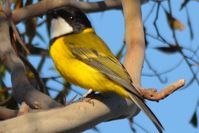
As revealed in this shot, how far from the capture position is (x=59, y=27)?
8.12 ft

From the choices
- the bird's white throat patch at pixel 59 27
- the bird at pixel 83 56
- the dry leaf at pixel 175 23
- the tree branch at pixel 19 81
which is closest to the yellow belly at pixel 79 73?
the bird at pixel 83 56

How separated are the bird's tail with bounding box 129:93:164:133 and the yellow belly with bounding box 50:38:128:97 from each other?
6.6 inches

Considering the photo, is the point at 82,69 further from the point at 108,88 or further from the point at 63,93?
the point at 63,93

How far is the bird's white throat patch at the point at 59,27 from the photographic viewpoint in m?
2.46

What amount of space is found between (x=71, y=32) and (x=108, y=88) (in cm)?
38

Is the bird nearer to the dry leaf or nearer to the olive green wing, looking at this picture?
the olive green wing

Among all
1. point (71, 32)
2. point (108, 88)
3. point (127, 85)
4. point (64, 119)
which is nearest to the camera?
point (64, 119)

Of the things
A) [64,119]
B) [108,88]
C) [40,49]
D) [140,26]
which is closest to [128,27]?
→ [140,26]

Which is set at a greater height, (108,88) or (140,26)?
(140,26)

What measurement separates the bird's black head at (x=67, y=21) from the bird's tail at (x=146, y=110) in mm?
490

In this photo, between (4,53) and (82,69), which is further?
(82,69)

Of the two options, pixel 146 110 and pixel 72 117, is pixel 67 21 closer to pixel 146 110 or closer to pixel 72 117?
pixel 146 110

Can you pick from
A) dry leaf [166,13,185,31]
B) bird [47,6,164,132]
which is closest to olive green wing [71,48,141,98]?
bird [47,6,164,132]

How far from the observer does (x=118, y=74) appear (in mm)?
2205
